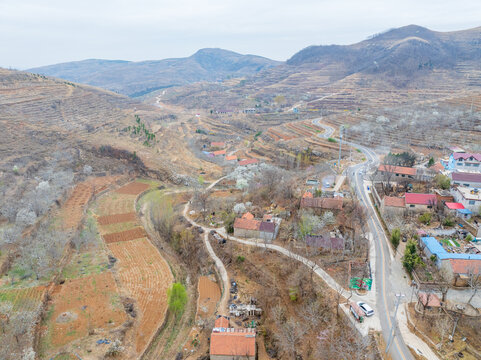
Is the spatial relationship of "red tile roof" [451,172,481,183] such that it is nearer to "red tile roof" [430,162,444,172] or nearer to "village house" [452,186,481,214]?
"village house" [452,186,481,214]

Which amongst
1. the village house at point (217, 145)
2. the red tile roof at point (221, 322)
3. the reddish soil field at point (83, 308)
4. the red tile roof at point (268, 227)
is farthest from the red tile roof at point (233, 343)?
the village house at point (217, 145)

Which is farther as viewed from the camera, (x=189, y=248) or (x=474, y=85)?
(x=474, y=85)

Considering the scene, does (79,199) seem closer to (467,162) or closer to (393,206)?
(393,206)

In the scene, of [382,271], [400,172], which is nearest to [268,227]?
[382,271]

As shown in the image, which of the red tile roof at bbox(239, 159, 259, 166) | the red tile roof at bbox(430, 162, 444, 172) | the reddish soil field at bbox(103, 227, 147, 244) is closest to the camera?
the reddish soil field at bbox(103, 227, 147, 244)

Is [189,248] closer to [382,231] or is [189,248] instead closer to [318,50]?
[382,231]

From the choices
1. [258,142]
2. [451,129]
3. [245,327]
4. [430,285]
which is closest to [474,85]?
[451,129]

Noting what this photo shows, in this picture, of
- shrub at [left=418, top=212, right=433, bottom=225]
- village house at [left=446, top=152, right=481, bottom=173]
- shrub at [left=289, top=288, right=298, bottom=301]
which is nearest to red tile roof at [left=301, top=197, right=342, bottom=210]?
shrub at [left=418, top=212, right=433, bottom=225]
